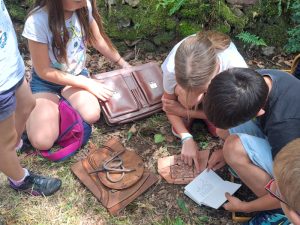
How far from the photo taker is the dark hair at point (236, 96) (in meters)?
2.14

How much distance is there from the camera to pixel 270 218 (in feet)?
7.77

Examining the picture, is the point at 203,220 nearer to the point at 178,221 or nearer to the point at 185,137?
the point at 178,221

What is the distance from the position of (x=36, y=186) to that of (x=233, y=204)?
138 centimetres

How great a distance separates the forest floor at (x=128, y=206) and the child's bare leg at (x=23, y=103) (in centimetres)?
50

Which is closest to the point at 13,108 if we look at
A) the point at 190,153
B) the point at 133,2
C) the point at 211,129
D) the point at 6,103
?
the point at 6,103

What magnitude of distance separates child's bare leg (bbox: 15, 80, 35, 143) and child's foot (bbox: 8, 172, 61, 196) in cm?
36

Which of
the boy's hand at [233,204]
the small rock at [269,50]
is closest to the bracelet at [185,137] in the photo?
the boy's hand at [233,204]

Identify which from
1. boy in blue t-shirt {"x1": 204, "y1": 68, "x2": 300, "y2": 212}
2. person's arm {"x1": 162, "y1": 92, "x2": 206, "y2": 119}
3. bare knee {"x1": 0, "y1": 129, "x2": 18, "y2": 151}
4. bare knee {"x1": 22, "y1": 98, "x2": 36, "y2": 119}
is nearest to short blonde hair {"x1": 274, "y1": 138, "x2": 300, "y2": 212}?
boy in blue t-shirt {"x1": 204, "y1": 68, "x2": 300, "y2": 212}

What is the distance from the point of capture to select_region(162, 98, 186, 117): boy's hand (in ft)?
9.84

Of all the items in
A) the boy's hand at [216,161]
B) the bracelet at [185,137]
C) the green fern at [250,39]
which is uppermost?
the green fern at [250,39]

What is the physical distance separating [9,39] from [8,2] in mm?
2165

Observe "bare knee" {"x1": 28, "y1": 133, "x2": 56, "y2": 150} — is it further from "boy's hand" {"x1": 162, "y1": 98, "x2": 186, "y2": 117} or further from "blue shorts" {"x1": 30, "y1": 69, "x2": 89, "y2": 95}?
"boy's hand" {"x1": 162, "y1": 98, "x2": 186, "y2": 117}

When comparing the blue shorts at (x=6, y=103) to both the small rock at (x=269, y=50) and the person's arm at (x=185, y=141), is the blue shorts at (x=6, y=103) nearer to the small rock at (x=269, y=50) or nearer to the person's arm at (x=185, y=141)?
the person's arm at (x=185, y=141)

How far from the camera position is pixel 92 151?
302cm
